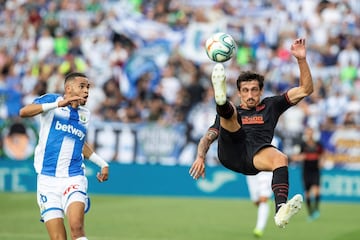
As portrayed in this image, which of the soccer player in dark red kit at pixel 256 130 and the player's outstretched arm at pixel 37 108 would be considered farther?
the soccer player in dark red kit at pixel 256 130

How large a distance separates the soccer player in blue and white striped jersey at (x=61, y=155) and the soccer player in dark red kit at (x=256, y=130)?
4.53ft

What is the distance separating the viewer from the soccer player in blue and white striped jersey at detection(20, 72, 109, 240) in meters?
9.80

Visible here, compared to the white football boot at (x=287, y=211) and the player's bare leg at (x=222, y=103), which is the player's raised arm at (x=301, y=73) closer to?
the player's bare leg at (x=222, y=103)

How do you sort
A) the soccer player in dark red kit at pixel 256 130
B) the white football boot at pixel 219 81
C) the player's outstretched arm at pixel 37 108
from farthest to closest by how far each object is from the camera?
the soccer player in dark red kit at pixel 256 130
the player's outstretched arm at pixel 37 108
the white football boot at pixel 219 81

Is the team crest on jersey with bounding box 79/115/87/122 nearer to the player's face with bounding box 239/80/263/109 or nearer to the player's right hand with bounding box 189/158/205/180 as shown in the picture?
the player's right hand with bounding box 189/158/205/180

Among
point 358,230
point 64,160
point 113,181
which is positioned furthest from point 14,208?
point 64,160

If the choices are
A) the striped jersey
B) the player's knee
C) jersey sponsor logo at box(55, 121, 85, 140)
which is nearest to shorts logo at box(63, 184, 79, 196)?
the striped jersey

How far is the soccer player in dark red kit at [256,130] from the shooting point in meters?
9.93

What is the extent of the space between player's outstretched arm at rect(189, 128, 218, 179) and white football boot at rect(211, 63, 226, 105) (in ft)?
2.57

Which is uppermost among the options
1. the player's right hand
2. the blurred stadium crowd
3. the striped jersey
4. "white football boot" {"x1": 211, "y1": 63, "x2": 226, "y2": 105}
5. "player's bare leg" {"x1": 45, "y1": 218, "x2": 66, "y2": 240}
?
the blurred stadium crowd

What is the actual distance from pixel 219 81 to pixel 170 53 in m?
16.7

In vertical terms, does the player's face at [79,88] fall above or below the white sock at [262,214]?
above

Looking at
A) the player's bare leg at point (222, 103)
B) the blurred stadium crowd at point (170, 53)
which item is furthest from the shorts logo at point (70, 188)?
the blurred stadium crowd at point (170, 53)

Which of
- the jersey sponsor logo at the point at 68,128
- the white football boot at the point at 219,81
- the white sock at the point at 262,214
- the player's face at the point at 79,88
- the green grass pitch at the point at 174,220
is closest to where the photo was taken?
the white football boot at the point at 219,81
